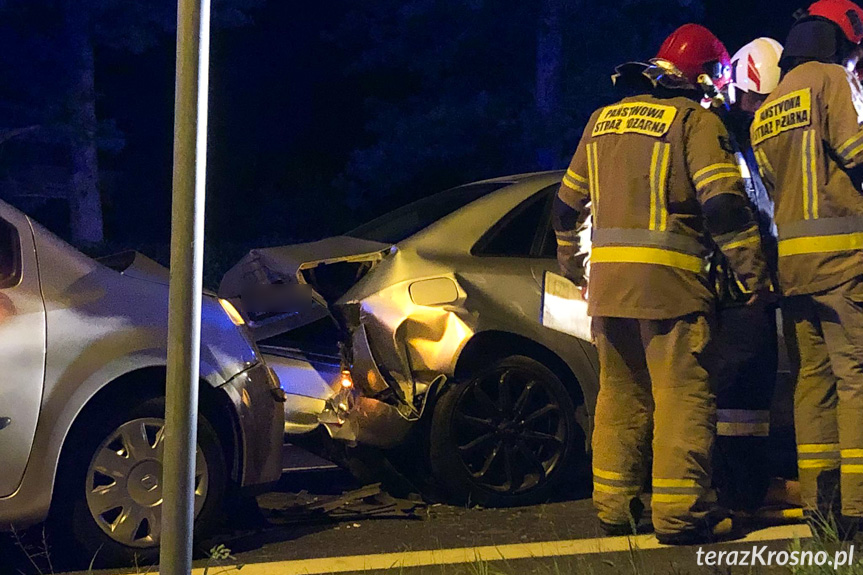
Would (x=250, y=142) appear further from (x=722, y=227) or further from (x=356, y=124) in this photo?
(x=722, y=227)

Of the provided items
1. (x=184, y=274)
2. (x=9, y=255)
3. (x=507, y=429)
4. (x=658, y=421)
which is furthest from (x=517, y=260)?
(x=184, y=274)

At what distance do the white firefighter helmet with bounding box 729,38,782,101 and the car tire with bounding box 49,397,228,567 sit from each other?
288 centimetres

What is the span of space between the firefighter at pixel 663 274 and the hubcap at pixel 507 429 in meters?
0.67

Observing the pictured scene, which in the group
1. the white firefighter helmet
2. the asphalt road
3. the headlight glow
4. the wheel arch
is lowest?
the asphalt road

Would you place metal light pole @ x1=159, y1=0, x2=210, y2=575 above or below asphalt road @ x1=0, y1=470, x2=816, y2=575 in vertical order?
above

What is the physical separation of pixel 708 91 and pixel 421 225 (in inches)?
64.2

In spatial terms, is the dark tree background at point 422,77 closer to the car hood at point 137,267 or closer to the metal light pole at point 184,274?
the car hood at point 137,267

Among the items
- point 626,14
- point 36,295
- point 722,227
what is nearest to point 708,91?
point 722,227

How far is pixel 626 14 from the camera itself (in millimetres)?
11828

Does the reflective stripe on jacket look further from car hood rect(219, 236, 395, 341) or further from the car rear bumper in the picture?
the car rear bumper

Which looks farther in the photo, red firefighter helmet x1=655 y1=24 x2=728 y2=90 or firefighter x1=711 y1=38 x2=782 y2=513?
firefighter x1=711 y1=38 x2=782 y2=513

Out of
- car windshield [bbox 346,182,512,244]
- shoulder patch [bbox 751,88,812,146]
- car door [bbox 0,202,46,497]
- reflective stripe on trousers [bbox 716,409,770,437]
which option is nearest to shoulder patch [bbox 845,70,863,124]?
shoulder patch [bbox 751,88,812,146]

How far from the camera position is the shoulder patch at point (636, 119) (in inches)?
169

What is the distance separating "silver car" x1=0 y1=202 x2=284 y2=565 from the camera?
4.09 m
